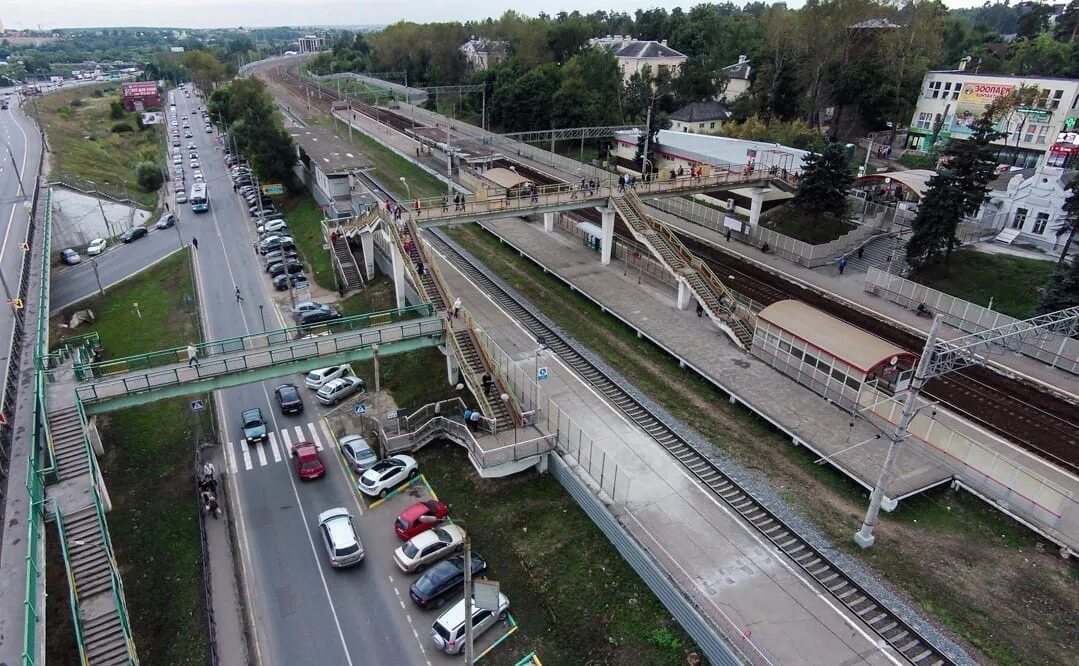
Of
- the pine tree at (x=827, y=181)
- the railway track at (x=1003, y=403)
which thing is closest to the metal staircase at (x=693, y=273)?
the railway track at (x=1003, y=403)

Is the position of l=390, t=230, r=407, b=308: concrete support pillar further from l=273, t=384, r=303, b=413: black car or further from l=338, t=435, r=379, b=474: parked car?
l=338, t=435, r=379, b=474: parked car

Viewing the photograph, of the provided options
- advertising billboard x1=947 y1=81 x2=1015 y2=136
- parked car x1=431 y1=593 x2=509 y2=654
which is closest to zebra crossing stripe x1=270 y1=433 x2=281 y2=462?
parked car x1=431 y1=593 x2=509 y2=654

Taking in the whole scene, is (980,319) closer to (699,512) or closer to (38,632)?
(699,512)

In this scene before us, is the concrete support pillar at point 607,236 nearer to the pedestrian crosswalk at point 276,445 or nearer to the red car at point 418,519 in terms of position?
the pedestrian crosswalk at point 276,445

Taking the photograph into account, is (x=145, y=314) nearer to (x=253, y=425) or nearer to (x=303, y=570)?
(x=253, y=425)

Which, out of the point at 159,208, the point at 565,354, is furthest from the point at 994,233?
the point at 159,208

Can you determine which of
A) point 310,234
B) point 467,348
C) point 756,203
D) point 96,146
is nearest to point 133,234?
point 310,234
